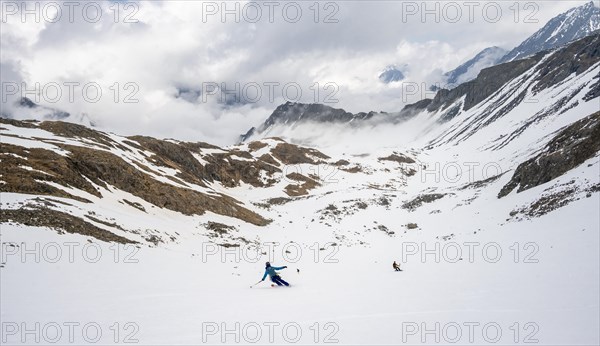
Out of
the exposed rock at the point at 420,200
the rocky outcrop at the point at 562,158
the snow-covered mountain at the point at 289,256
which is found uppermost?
the rocky outcrop at the point at 562,158

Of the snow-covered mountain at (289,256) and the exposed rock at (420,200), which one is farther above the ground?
the exposed rock at (420,200)

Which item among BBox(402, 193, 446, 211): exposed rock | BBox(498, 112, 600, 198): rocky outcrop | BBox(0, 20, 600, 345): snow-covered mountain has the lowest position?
BBox(0, 20, 600, 345): snow-covered mountain

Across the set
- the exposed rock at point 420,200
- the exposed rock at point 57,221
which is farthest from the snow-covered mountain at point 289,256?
the exposed rock at point 420,200

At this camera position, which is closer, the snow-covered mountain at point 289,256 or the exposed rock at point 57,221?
the snow-covered mountain at point 289,256

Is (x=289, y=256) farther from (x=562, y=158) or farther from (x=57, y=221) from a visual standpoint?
(x=562, y=158)

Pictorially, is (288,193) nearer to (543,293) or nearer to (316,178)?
(316,178)

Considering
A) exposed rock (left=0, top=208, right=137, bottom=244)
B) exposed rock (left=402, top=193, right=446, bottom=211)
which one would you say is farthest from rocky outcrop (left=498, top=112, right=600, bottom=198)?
exposed rock (left=0, top=208, right=137, bottom=244)

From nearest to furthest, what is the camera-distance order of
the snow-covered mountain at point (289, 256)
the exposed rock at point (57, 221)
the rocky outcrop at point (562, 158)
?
the snow-covered mountain at point (289, 256) < the exposed rock at point (57, 221) < the rocky outcrop at point (562, 158)

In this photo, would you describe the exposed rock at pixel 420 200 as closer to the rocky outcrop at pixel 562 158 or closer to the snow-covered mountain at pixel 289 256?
the snow-covered mountain at pixel 289 256

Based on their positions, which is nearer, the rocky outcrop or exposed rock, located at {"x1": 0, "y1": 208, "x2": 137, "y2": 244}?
exposed rock, located at {"x1": 0, "y1": 208, "x2": 137, "y2": 244}

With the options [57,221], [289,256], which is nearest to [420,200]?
[289,256]

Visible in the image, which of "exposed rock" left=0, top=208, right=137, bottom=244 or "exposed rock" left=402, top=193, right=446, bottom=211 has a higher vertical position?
"exposed rock" left=402, top=193, right=446, bottom=211

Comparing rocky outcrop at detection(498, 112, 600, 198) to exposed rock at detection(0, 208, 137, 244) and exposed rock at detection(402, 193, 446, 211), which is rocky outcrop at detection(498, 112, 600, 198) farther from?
exposed rock at detection(0, 208, 137, 244)
